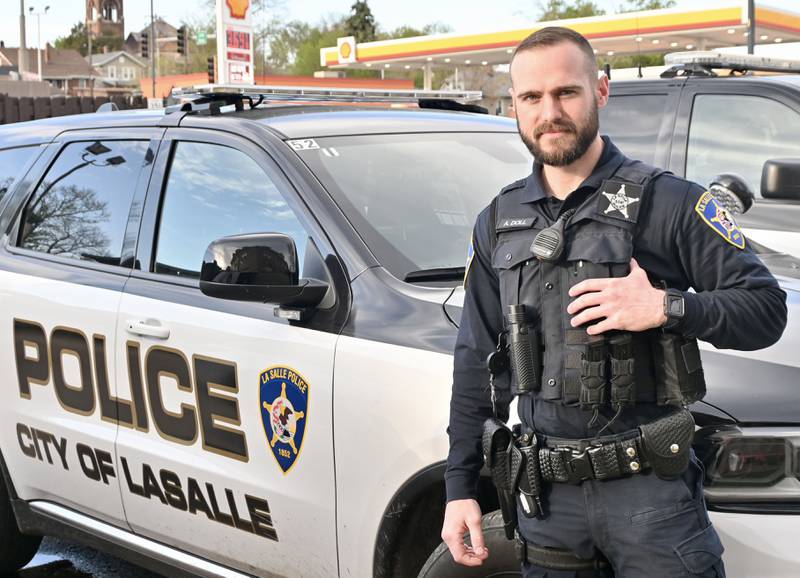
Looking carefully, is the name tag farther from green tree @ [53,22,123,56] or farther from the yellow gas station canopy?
green tree @ [53,22,123,56]

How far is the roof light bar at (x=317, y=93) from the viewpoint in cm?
417

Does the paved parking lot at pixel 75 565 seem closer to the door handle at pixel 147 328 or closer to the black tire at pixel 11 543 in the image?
the black tire at pixel 11 543

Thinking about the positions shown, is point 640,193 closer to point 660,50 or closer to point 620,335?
point 620,335

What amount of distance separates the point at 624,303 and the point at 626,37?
39.5 meters

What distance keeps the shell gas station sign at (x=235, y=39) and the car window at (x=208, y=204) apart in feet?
52.0

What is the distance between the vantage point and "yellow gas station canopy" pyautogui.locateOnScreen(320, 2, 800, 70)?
125ft

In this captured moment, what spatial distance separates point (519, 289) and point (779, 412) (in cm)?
62

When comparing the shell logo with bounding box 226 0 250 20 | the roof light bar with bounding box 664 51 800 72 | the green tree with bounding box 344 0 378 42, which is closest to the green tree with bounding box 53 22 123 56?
the green tree with bounding box 344 0 378 42

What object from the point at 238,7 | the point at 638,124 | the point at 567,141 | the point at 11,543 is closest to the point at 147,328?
the point at 11,543

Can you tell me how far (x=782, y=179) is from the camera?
4.80 m

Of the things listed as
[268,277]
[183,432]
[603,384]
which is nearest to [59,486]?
[183,432]

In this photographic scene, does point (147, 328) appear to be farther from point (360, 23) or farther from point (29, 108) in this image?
point (360, 23)

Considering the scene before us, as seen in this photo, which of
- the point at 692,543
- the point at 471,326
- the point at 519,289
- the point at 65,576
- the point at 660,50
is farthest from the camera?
the point at 660,50

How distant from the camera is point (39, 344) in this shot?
4141 millimetres
